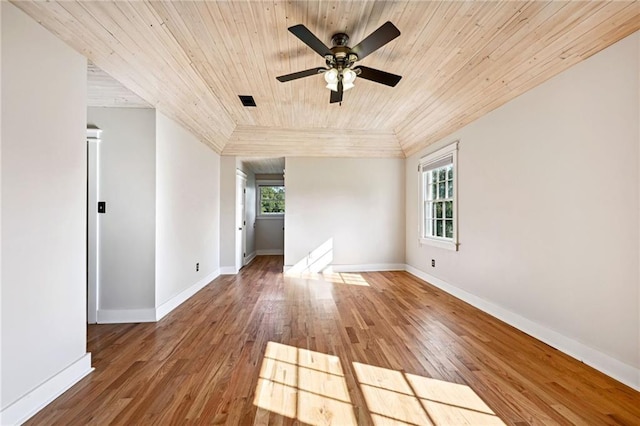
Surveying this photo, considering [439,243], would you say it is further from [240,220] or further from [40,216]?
[40,216]

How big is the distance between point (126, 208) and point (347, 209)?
364cm

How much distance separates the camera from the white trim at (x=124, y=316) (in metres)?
2.85

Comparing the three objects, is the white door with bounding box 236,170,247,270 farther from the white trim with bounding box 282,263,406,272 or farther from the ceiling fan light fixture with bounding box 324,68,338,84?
the ceiling fan light fixture with bounding box 324,68,338,84

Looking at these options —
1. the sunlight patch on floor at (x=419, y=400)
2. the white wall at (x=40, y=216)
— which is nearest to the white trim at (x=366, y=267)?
the sunlight patch on floor at (x=419, y=400)

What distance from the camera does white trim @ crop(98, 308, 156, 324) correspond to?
2.85 meters

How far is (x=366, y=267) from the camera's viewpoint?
545 centimetres

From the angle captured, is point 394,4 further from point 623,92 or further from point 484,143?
point 484,143

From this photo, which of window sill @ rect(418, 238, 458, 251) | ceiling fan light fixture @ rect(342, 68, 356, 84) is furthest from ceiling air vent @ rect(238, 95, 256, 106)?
window sill @ rect(418, 238, 458, 251)

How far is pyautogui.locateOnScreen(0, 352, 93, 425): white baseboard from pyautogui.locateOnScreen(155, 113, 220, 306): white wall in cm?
109

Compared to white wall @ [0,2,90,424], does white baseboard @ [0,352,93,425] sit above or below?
below

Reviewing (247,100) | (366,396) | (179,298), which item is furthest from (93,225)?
(366,396)

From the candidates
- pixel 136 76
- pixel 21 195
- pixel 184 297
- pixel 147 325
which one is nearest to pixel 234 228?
pixel 184 297

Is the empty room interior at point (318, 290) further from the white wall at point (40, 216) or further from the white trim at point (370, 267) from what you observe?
the white trim at point (370, 267)

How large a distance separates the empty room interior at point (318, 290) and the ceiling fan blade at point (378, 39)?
0.02 meters
